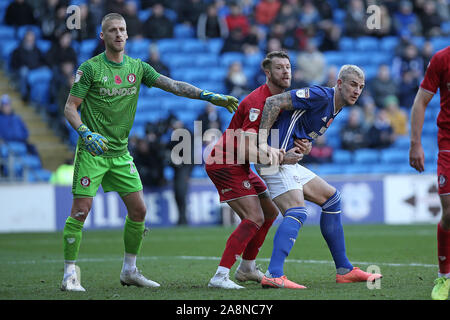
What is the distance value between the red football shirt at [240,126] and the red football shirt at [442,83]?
150 centimetres

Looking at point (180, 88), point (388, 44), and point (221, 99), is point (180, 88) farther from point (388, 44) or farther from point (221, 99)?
point (388, 44)

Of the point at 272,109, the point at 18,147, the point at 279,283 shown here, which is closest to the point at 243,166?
the point at 272,109

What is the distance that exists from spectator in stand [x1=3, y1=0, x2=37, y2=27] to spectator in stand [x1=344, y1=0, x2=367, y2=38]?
8.32m

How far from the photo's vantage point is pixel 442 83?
20.7ft

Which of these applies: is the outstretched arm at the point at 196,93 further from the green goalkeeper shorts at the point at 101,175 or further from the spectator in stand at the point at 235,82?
the spectator in stand at the point at 235,82

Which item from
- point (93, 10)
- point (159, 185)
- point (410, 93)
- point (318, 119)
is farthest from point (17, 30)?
point (318, 119)

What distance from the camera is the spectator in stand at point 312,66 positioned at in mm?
19734

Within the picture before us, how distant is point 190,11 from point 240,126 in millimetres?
14037

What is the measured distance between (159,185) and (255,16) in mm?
6982

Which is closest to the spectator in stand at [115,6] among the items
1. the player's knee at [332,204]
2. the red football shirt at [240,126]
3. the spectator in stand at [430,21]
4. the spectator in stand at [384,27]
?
the spectator in stand at [384,27]

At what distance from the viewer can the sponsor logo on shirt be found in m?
7.14

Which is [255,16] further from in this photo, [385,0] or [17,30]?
[17,30]

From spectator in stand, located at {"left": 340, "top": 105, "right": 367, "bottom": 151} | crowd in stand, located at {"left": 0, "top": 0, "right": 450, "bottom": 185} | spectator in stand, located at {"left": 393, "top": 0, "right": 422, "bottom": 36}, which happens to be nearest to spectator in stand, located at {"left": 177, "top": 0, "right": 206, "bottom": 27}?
crowd in stand, located at {"left": 0, "top": 0, "right": 450, "bottom": 185}

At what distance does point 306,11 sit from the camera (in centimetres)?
2166
